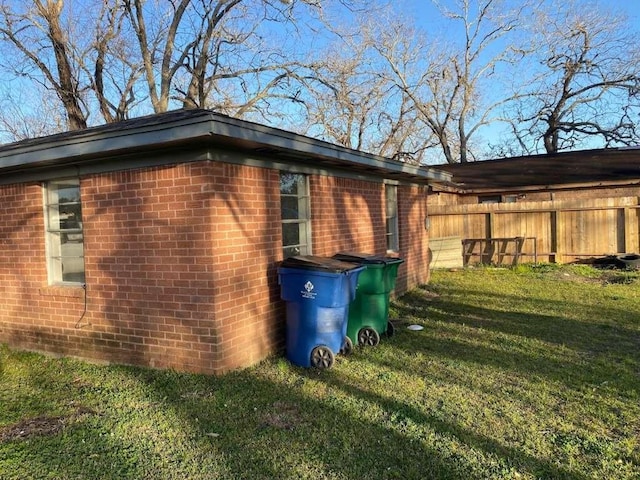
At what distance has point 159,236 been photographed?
5.36m

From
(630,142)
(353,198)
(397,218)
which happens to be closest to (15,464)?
(353,198)

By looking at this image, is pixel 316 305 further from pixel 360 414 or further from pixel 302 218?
pixel 302 218

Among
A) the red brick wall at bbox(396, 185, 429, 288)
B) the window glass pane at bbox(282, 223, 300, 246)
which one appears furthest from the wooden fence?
the window glass pane at bbox(282, 223, 300, 246)

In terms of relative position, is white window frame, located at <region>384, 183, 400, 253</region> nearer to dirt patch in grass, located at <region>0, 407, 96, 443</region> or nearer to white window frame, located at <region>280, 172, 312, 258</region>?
white window frame, located at <region>280, 172, 312, 258</region>

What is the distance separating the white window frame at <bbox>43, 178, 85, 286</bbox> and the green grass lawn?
109 centimetres

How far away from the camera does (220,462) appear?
3516mm

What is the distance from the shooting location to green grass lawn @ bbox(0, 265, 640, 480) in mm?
3447

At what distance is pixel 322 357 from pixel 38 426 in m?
2.78

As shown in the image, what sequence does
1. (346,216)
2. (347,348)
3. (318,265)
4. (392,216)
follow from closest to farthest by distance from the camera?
(318,265), (347,348), (346,216), (392,216)

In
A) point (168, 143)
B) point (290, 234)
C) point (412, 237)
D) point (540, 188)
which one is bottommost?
point (412, 237)

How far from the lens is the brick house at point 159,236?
510 centimetres

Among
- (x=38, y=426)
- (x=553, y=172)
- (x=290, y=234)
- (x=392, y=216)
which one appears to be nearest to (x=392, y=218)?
(x=392, y=216)

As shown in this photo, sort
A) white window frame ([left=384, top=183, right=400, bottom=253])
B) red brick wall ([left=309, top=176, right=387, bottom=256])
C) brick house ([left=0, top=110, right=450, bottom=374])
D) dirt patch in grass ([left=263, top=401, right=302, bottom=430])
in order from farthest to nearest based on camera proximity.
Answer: white window frame ([left=384, top=183, right=400, bottom=253]) < red brick wall ([left=309, top=176, right=387, bottom=256]) < brick house ([left=0, top=110, right=450, bottom=374]) < dirt patch in grass ([left=263, top=401, right=302, bottom=430])

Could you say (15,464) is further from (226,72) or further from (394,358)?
(226,72)
